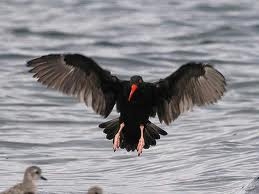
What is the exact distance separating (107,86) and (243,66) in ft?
37.0

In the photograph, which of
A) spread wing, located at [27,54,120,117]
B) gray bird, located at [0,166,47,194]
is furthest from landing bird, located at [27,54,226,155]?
gray bird, located at [0,166,47,194]

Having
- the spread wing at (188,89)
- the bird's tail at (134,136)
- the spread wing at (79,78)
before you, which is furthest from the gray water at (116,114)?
the spread wing at (79,78)

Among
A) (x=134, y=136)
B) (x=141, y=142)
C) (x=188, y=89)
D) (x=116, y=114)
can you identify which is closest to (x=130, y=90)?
(x=141, y=142)

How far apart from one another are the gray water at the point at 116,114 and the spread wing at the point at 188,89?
903 millimetres

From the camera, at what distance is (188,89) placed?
40.4 ft

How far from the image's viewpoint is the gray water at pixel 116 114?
12.9 metres

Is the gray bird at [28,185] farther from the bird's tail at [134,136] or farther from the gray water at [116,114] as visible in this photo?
the bird's tail at [134,136]

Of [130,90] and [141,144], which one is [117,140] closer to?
[141,144]

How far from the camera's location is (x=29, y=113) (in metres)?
18.3

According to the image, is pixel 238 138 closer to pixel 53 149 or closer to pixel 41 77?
pixel 53 149

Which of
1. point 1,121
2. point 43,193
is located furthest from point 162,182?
point 1,121

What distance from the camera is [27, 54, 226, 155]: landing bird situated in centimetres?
1194

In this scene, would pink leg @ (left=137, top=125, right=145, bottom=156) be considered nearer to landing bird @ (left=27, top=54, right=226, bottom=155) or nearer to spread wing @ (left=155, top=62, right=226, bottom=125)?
landing bird @ (left=27, top=54, right=226, bottom=155)

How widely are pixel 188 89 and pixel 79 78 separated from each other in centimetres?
132
